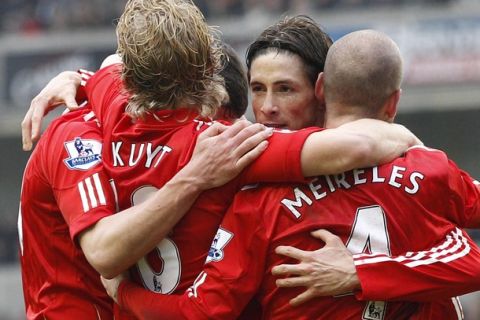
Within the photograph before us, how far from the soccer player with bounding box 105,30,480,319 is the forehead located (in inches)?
18.4

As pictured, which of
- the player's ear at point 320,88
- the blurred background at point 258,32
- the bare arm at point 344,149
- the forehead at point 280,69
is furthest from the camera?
the blurred background at point 258,32

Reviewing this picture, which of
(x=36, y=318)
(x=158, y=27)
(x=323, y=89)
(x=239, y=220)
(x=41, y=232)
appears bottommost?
(x=36, y=318)

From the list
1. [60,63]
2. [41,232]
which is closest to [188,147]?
[41,232]

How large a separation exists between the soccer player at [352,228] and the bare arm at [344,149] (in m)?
0.09

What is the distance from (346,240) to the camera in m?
4.54

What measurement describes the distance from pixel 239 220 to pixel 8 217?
17.2 m

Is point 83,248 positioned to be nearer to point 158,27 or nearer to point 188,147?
point 188,147

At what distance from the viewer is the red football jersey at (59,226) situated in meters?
4.67

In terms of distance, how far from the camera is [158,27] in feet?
14.8

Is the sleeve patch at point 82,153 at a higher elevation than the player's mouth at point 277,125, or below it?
higher

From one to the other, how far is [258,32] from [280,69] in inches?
544

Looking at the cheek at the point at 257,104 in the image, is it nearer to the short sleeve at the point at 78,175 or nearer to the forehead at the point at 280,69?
the forehead at the point at 280,69

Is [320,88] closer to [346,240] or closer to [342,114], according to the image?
[342,114]

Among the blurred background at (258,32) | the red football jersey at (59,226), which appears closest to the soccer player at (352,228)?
the red football jersey at (59,226)
